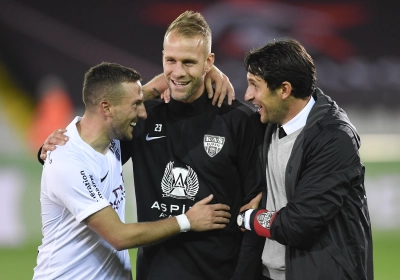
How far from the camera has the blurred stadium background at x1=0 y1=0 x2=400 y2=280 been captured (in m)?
7.79

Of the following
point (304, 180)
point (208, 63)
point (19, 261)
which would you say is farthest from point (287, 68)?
point (19, 261)

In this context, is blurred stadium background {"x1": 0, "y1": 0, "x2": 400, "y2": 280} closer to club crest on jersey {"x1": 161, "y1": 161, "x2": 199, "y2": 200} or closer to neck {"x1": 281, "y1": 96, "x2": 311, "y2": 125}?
club crest on jersey {"x1": 161, "y1": 161, "x2": 199, "y2": 200}

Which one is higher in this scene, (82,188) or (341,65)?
(341,65)

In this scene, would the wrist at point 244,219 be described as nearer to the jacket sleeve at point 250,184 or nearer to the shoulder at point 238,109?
the jacket sleeve at point 250,184

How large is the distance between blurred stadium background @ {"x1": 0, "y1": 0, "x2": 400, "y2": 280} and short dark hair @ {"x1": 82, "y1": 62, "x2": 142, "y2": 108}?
4240 mm

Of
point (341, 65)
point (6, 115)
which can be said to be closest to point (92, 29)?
point (6, 115)

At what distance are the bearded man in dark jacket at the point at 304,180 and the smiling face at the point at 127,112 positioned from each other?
0.61 m

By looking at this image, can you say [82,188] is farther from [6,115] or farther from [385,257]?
[6,115]

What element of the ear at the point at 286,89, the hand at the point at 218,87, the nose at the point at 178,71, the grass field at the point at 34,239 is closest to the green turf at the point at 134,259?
the grass field at the point at 34,239

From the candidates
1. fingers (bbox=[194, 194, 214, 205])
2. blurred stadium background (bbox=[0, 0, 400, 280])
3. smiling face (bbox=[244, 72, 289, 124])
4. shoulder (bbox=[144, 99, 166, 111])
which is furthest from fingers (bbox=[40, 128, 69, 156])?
blurred stadium background (bbox=[0, 0, 400, 280])

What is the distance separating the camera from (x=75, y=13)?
787cm

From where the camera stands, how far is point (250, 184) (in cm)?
341

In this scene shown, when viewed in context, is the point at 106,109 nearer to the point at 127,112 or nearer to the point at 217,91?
the point at 127,112

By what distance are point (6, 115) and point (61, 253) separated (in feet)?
16.2
